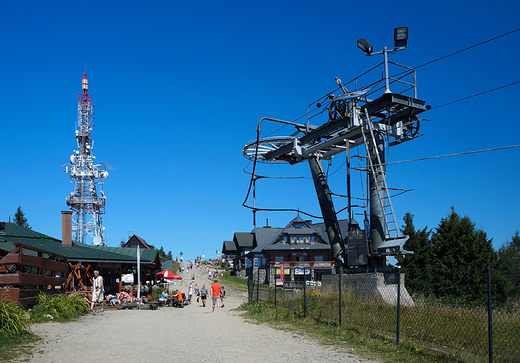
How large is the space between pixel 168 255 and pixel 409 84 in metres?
100

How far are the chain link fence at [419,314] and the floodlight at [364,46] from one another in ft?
25.1

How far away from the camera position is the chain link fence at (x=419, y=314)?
7.59m

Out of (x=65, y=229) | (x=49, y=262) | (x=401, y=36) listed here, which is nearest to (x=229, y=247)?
(x=65, y=229)

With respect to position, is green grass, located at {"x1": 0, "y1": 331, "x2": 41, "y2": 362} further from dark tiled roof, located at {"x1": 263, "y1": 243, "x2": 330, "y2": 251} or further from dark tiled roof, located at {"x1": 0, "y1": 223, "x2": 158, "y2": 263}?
dark tiled roof, located at {"x1": 263, "y1": 243, "x2": 330, "y2": 251}

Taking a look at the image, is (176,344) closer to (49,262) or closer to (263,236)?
(49,262)

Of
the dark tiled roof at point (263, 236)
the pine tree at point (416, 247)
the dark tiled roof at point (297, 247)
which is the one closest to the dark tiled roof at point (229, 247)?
the dark tiled roof at point (263, 236)

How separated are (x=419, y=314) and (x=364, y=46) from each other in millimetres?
9723

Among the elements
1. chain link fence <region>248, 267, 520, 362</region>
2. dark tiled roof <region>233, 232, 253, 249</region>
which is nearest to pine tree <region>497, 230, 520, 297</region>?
chain link fence <region>248, 267, 520, 362</region>

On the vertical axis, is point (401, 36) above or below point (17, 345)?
above

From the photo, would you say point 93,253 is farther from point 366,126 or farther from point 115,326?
point 366,126

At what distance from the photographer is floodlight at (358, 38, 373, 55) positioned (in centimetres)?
1582

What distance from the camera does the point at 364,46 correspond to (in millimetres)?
15867

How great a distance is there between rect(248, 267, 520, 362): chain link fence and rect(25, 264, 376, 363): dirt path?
1.49 metres

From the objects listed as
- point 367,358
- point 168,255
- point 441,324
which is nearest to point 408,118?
point 441,324
